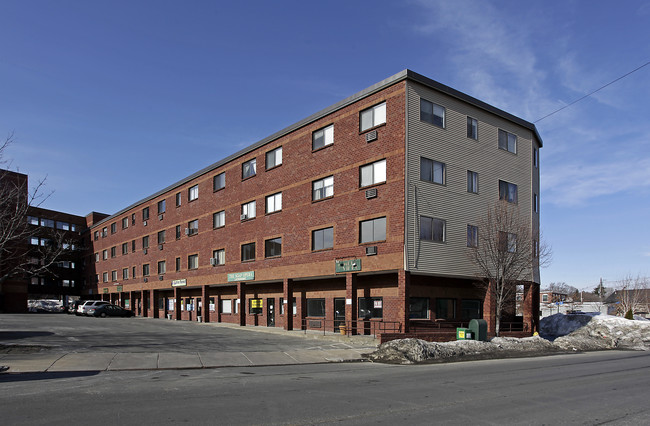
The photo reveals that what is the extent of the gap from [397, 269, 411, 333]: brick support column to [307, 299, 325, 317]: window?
26.0ft

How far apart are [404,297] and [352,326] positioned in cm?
427

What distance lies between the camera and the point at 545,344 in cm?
2661

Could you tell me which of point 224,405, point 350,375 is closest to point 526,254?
point 350,375

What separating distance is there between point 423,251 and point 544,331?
62.3 feet

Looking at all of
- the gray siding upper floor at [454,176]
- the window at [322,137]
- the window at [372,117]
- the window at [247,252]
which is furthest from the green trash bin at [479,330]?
the window at [247,252]

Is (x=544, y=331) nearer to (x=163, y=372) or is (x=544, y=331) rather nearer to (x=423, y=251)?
(x=423, y=251)

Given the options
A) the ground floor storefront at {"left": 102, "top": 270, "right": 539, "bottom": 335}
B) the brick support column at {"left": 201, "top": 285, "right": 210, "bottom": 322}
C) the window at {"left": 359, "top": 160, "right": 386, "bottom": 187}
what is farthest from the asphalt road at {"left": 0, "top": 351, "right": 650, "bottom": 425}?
the brick support column at {"left": 201, "top": 285, "right": 210, "bottom": 322}

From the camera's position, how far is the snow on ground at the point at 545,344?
2055cm

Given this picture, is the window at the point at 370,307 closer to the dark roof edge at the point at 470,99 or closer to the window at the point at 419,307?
the window at the point at 419,307

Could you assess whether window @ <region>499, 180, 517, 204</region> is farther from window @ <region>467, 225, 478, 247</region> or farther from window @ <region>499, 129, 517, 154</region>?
window @ <region>467, 225, 478, 247</region>

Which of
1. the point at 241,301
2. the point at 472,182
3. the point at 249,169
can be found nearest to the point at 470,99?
the point at 472,182

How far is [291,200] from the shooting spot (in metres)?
34.4

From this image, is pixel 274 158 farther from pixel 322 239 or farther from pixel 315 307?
pixel 315 307

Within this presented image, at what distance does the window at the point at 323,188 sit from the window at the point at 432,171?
5.94 m
